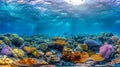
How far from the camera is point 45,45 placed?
1151 cm

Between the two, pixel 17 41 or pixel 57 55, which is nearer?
pixel 57 55

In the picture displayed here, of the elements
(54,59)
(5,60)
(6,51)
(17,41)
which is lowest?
(54,59)

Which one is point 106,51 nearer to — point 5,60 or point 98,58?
point 98,58

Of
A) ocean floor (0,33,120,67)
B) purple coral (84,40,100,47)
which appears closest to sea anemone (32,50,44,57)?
ocean floor (0,33,120,67)

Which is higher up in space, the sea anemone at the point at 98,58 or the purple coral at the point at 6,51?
the purple coral at the point at 6,51

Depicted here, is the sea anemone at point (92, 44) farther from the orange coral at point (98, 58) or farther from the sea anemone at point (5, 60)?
the sea anemone at point (5, 60)

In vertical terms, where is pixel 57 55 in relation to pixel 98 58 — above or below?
above

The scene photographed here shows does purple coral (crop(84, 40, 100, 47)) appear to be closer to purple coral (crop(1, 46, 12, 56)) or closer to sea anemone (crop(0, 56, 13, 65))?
purple coral (crop(1, 46, 12, 56))

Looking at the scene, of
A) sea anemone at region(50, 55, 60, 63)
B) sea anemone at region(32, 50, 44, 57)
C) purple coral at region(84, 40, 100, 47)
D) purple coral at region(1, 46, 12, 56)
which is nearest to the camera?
sea anemone at region(50, 55, 60, 63)

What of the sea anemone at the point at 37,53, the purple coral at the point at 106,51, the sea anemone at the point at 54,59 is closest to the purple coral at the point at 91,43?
the purple coral at the point at 106,51

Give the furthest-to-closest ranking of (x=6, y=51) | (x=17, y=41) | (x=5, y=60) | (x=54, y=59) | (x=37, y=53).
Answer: (x=17, y=41) → (x=37, y=53) → (x=6, y=51) → (x=54, y=59) → (x=5, y=60)

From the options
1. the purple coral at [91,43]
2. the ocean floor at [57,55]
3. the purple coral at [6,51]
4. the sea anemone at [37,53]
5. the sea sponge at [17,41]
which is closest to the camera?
the ocean floor at [57,55]

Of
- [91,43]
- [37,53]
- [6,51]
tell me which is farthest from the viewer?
[91,43]

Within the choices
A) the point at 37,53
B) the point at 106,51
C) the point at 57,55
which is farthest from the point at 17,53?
the point at 106,51
